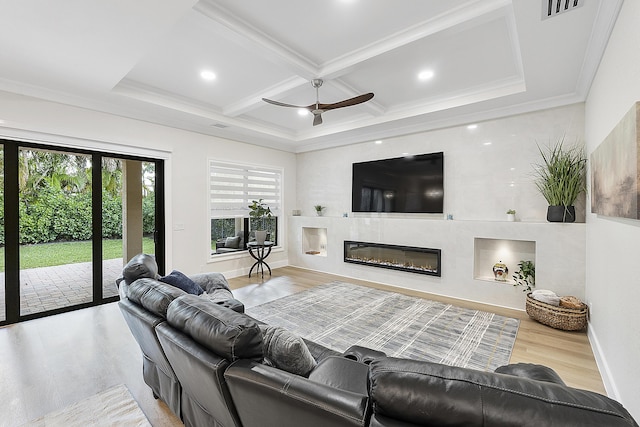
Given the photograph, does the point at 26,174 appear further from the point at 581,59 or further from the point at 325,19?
the point at 581,59

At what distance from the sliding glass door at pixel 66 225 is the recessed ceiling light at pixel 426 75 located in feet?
13.5

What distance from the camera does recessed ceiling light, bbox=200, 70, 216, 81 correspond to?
11.4 feet

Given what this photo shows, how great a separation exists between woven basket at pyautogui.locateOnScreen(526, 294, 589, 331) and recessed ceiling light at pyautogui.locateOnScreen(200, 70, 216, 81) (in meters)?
4.69

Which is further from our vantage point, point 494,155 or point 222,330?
point 494,155

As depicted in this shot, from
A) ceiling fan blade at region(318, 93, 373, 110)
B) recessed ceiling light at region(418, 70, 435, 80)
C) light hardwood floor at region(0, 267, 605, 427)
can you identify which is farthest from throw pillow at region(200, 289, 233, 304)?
recessed ceiling light at region(418, 70, 435, 80)

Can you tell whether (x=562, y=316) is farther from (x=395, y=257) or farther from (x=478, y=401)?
(x=478, y=401)

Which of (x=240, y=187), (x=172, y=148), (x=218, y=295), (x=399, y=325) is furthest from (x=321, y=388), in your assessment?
(x=240, y=187)

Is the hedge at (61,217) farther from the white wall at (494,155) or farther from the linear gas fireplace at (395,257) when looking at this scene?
the white wall at (494,155)

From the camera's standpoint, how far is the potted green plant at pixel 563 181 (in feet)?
11.7

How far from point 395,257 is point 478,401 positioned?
15.4 ft

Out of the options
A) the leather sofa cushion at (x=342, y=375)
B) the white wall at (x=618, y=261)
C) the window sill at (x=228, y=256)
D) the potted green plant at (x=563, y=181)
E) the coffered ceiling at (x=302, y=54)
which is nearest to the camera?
the leather sofa cushion at (x=342, y=375)

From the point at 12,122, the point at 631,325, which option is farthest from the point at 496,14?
the point at 12,122

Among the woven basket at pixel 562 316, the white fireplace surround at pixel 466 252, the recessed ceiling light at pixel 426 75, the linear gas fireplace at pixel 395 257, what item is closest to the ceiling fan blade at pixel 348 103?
the recessed ceiling light at pixel 426 75

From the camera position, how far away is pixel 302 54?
307cm
